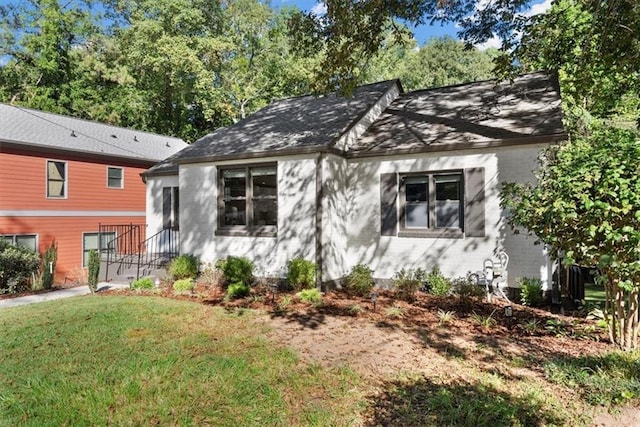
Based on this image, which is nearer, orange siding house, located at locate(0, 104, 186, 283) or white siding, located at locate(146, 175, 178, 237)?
white siding, located at locate(146, 175, 178, 237)

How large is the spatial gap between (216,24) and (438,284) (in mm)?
25339

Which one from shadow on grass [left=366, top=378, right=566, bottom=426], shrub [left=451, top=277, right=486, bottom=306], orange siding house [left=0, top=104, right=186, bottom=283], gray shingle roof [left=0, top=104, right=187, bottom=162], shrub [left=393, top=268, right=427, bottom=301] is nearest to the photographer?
shadow on grass [left=366, top=378, right=566, bottom=426]

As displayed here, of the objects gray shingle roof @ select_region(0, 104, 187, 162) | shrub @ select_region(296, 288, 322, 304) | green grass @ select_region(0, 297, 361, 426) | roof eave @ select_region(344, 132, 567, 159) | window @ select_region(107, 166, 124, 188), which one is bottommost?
green grass @ select_region(0, 297, 361, 426)

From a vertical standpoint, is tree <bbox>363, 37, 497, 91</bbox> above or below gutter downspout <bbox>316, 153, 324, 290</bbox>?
above

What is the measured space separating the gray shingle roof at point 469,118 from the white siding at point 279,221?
→ 167cm

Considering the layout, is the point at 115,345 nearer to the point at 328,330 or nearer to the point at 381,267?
the point at 328,330

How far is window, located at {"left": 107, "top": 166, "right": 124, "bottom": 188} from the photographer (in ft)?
56.7

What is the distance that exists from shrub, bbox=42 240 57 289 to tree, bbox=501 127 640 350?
45.4 ft

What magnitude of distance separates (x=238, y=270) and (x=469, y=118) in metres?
6.92

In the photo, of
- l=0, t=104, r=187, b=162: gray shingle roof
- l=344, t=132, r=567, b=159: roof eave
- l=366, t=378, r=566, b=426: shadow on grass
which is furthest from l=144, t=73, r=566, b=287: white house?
l=0, t=104, r=187, b=162: gray shingle roof

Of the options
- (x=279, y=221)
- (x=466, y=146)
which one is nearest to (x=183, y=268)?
(x=279, y=221)

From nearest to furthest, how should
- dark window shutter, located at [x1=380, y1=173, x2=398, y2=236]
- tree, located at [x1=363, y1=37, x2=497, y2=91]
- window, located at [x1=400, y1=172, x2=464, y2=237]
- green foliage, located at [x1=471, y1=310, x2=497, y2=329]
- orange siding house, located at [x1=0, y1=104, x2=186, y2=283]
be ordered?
green foliage, located at [x1=471, y1=310, x2=497, y2=329] → window, located at [x1=400, y1=172, x2=464, y2=237] → dark window shutter, located at [x1=380, y1=173, x2=398, y2=236] → orange siding house, located at [x1=0, y1=104, x2=186, y2=283] → tree, located at [x1=363, y1=37, x2=497, y2=91]

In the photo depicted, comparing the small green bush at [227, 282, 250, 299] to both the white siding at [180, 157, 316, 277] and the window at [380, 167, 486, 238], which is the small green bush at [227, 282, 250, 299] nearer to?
the white siding at [180, 157, 316, 277]

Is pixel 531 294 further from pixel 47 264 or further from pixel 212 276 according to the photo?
pixel 47 264
